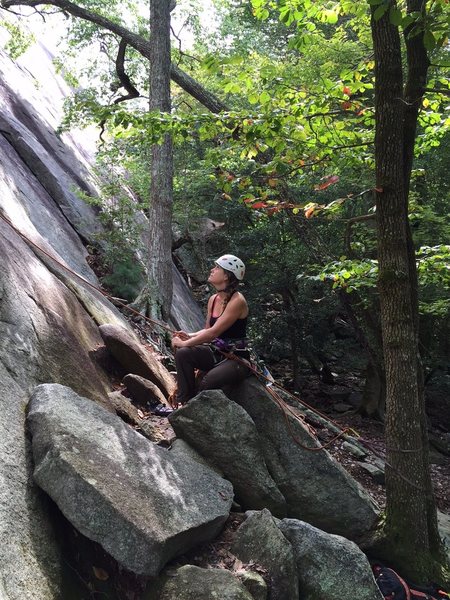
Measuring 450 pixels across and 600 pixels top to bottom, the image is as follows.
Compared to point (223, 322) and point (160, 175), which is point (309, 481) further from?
point (160, 175)

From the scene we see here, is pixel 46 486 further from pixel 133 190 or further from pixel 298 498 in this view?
pixel 133 190

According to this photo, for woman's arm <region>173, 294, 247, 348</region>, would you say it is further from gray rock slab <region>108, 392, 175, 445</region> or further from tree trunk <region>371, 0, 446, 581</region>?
tree trunk <region>371, 0, 446, 581</region>

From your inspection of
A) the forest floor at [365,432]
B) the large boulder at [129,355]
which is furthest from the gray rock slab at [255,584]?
the forest floor at [365,432]

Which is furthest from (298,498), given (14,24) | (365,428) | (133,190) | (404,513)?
(14,24)

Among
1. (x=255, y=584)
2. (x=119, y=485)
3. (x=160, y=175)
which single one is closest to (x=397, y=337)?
(x=255, y=584)

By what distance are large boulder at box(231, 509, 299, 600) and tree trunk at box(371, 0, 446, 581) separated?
1.64m

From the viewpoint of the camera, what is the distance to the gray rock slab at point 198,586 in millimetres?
3178

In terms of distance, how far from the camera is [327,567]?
12.9ft

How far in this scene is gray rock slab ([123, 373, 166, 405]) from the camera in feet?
19.4

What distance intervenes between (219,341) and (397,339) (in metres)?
1.79

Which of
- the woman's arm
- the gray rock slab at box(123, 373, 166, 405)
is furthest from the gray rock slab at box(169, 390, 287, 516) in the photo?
the gray rock slab at box(123, 373, 166, 405)

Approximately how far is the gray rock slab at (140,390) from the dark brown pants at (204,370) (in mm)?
578

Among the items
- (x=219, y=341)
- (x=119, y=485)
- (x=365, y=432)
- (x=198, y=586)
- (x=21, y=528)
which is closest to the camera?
(x=21, y=528)

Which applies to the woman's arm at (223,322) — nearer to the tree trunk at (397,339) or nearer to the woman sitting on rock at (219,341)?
the woman sitting on rock at (219,341)
